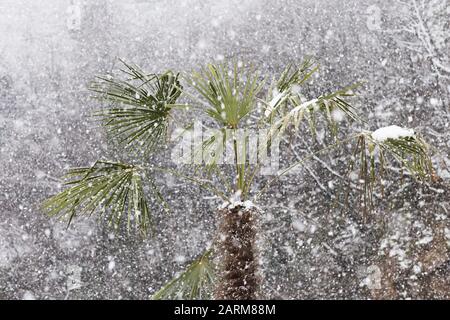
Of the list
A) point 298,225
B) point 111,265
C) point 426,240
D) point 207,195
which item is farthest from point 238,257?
point 111,265

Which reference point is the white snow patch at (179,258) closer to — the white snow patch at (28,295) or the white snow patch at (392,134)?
the white snow patch at (28,295)

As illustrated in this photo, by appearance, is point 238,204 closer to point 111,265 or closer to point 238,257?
point 238,257

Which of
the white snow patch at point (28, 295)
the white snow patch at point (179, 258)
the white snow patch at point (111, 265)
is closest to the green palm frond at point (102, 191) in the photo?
the white snow patch at point (179, 258)

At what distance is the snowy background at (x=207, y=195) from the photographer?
20.4 ft

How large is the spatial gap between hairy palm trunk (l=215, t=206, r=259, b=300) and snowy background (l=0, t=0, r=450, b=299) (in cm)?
364

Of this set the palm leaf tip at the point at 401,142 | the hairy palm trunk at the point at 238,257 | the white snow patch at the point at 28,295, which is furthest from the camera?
the white snow patch at the point at 28,295

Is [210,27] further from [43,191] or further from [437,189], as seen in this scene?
[437,189]

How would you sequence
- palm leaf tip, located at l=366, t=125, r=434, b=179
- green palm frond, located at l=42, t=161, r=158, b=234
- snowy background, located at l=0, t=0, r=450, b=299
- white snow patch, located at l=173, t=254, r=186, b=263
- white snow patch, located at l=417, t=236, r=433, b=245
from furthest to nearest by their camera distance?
white snow patch, located at l=173, t=254, r=186, b=263
snowy background, located at l=0, t=0, r=450, b=299
white snow patch, located at l=417, t=236, r=433, b=245
green palm frond, located at l=42, t=161, r=158, b=234
palm leaf tip, located at l=366, t=125, r=434, b=179

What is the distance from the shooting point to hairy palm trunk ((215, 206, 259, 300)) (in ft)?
8.21

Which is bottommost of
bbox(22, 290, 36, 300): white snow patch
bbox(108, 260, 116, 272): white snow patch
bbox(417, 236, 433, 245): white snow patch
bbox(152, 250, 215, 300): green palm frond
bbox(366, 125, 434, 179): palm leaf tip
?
bbox(152, 250, 215, 300): green palm frond

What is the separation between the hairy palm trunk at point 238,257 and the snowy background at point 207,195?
3643 millimetres

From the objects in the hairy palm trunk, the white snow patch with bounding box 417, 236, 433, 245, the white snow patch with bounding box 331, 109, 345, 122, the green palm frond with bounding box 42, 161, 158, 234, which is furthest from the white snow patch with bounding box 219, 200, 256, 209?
the white snow patch with bounding box 417, 236, 433, 245

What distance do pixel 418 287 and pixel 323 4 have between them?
3.90 m

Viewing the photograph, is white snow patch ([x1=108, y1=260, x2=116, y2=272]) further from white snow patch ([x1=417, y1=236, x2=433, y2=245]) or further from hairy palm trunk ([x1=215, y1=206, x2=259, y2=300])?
hairy palm trunk ([x1=215, y1=206, x2=259, y2=300])
